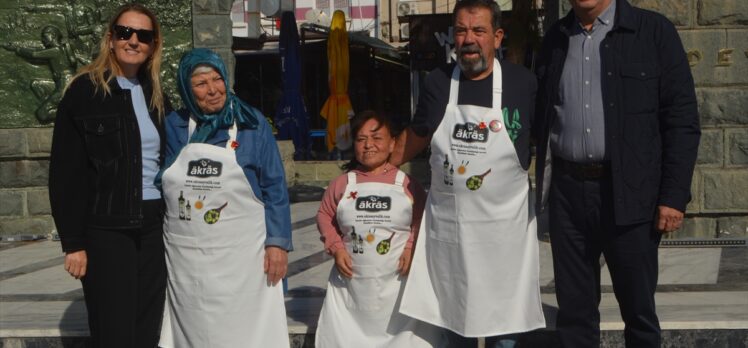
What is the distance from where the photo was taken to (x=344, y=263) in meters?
4.27

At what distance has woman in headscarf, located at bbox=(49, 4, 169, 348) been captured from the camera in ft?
12.7

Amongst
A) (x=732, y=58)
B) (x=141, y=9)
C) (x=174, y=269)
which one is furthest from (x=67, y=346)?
(x=732, y=58)

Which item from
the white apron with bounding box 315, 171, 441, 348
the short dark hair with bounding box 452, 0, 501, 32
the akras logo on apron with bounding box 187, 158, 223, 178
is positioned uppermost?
the short dark hair with bounding box 452, 0, 501, 32

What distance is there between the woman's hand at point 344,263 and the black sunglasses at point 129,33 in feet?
4.07

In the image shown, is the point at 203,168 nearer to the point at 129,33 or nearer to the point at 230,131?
the point at 230,131

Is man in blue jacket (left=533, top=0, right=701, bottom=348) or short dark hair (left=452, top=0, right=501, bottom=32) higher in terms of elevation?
short dark hair (left=452, top=0, right=501, bottom=32)

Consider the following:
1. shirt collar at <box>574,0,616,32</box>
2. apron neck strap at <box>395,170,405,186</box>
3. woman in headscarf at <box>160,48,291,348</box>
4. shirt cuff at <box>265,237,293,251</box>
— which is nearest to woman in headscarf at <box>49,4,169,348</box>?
woman in headscarf at <box>160,48,291,348</box>

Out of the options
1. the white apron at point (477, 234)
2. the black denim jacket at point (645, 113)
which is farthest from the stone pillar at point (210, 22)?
the black denim jacket at point (645, 113)

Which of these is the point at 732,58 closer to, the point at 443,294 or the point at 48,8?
the point at 443,294

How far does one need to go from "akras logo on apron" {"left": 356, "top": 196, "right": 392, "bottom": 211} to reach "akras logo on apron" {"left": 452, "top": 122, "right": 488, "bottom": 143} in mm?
511

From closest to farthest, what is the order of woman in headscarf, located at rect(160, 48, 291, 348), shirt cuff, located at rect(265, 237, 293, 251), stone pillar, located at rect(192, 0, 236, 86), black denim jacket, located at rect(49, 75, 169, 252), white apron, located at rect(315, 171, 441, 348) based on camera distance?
black denim jacket, located at rect(49, 75, 169, 252) → woman in headscarf, located at rect(160, 48, 291, 348) → shirt cuff, located at rect(265, 237, 293, 251) → white apron, located at rect(315, 171, 441, 348) → stone pillar, located at rect(192, 0, 236, 86)

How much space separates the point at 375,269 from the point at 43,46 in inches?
225

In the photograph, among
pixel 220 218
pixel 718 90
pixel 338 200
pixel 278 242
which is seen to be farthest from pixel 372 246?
pixel 718 90

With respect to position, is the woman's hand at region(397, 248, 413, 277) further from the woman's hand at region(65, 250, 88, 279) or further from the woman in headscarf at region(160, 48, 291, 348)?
the woman's hand at region(65, 250, 88, 279)
